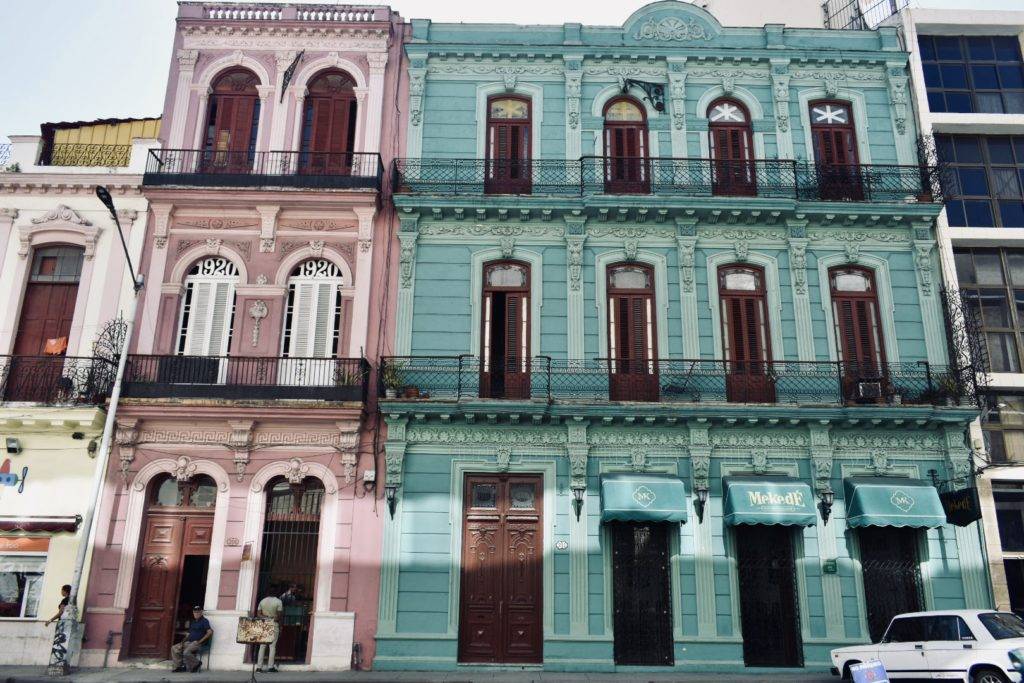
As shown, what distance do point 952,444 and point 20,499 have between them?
63.2ft

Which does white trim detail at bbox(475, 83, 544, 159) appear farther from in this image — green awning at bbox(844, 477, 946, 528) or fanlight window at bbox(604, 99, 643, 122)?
green awning at bbox(844, 477, 946, 528)

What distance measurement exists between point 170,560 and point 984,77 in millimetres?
22145

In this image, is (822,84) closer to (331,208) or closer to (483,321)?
(483,321)

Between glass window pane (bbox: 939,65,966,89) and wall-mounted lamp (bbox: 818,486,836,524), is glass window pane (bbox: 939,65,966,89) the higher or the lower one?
the higher one

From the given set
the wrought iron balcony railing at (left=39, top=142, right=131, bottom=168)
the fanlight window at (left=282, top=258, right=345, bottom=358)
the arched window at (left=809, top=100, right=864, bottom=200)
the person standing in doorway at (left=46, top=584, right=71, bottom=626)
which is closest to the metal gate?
the arched window at (left=809, top=100, right=864, bottom=200)

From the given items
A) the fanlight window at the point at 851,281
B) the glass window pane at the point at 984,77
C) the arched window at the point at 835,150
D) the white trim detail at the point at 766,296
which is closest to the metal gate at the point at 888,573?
the white trim detail at the point at 766,296

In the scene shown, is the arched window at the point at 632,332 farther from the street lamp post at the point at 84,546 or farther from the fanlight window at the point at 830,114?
the street lamp post at the point at 84,546

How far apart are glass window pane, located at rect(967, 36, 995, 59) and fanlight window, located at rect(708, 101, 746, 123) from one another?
254 inches

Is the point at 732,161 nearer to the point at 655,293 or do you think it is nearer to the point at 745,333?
Result: the point at 655,293

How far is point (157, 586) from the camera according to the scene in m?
16.2

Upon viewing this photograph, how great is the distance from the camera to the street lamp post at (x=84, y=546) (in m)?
14.4

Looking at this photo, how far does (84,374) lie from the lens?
56.1ft

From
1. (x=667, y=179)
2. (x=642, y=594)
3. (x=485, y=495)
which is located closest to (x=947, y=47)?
(x=667, y=179)

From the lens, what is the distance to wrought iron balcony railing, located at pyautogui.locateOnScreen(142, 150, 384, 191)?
18031 millimetres
